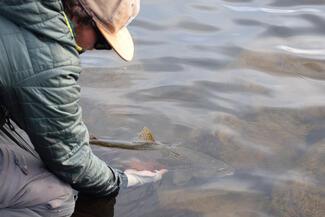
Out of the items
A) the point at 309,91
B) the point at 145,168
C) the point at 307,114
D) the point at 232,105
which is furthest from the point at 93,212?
the point at 309,91

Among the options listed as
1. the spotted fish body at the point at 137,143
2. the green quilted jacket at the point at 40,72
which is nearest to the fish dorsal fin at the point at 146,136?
the spotted fish body at the point at 137,143

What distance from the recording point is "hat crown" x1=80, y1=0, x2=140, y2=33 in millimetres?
2414

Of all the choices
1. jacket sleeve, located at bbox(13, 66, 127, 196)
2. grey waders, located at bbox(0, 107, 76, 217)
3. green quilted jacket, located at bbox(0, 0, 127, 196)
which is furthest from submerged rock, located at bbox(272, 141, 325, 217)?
green quilted jacket, located at bbox(0, 0, 127, 196)

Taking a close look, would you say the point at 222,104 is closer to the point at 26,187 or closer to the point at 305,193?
the point at 305,193

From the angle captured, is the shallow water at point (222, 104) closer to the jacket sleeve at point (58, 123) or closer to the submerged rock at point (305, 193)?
the submerged rock at point (305, 193)

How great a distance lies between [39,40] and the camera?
2.20m

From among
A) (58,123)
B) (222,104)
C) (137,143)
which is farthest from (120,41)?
(222,104)

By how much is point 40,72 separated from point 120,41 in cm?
54

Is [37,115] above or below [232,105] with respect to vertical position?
above

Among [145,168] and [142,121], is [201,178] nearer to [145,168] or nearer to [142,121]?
[145,168]

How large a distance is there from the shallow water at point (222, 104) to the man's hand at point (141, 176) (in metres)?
0.05

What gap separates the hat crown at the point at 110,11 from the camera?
95.0 inches

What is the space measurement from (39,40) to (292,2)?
177 inches

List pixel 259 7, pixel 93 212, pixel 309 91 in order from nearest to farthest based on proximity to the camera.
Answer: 1. pixel 93 212
2. pixel 309 91
3. pixel 259 7
